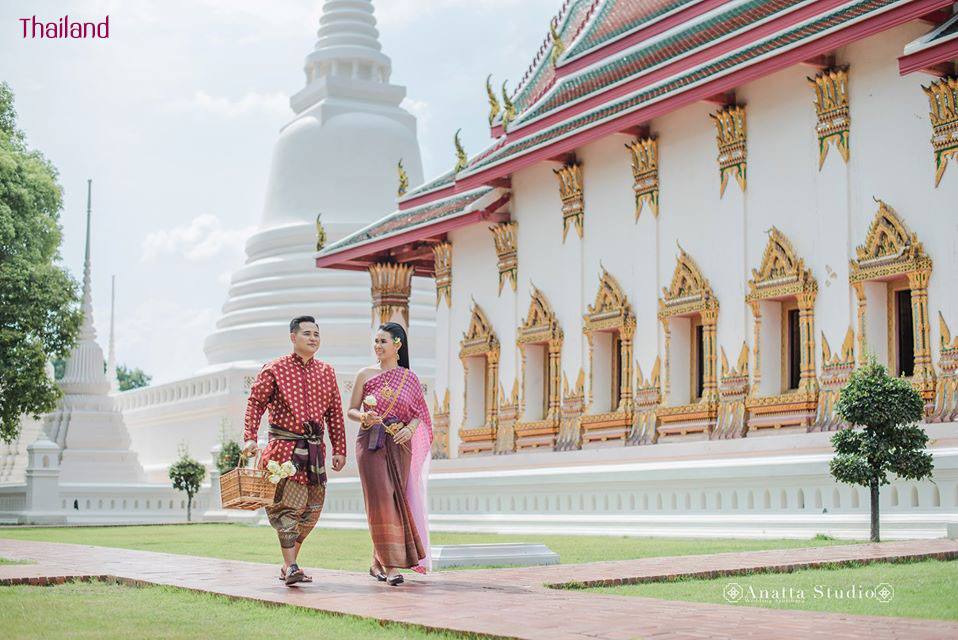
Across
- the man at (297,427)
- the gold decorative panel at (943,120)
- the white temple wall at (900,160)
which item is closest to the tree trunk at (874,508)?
the white temple wall at (900,160)

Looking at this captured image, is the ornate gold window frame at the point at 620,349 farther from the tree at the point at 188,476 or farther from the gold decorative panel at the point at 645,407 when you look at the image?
the tree at the point at 188,476

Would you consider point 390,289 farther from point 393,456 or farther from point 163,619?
point 163,619

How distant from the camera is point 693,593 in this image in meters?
6.41

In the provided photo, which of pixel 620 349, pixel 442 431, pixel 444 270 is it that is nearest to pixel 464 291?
pixel 444 270

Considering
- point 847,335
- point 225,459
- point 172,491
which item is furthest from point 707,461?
point 172,491

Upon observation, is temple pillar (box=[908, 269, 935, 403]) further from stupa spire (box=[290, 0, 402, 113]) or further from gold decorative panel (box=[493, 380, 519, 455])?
stupa spire (box=[290, 0, 402, 113])

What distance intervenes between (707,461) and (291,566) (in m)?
7.15

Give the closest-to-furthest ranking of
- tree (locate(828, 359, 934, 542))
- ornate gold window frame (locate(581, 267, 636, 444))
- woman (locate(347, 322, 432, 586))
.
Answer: woman (locate(347, 322, 432, 586)) → tree (locate(828, 359, 934, 542)) → ornate gold window frame (locate(581, 267, 636, 444))

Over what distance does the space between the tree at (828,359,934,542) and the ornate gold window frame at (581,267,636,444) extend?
18.5ft

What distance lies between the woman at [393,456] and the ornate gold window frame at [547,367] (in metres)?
9.33

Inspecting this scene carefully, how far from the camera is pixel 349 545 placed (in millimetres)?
12289

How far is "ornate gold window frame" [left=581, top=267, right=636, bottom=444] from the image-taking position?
15625 millimetres

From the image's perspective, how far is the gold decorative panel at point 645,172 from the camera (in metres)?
15.5

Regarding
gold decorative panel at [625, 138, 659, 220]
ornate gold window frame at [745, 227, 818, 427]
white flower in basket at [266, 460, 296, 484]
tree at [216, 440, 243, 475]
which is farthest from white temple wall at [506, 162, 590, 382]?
white flower in basket at [266, 460, 296, 484]
